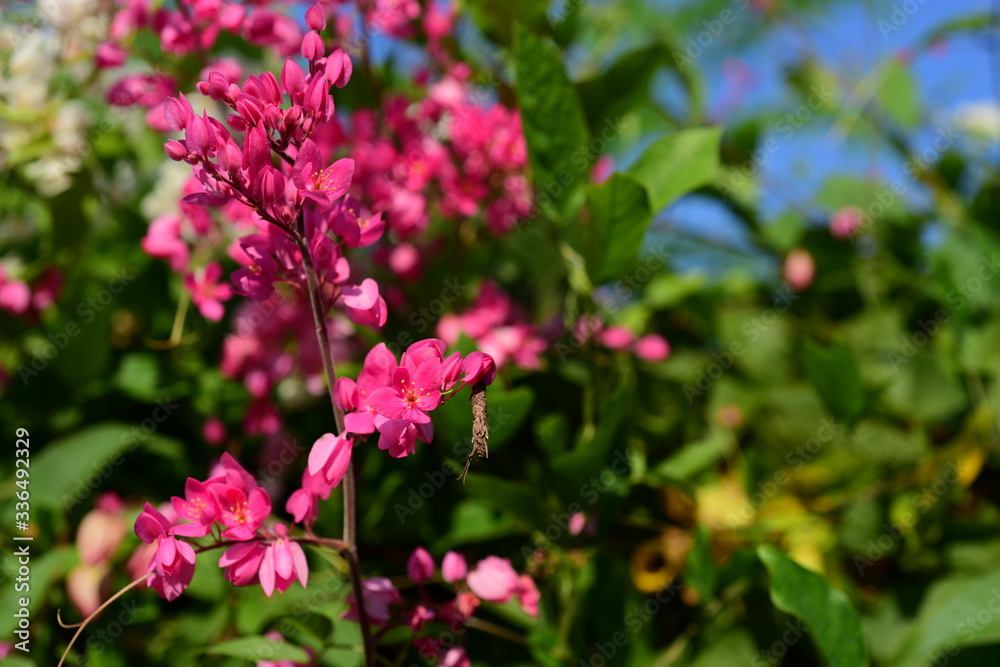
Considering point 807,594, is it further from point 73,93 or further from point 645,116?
point 73,93

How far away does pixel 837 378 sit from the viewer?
78 cm

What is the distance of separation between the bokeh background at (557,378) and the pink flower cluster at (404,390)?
0.53 ft

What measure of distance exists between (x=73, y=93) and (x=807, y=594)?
987 mm

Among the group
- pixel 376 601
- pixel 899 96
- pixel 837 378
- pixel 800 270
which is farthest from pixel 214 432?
pixel 899 96

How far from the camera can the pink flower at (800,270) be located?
1.04m

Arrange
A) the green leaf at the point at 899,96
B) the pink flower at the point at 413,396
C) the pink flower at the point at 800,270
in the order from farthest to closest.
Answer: the green leaf at the point at 899,96
the pink flower at the point at 800,270
the pink flower at the point at 413,396

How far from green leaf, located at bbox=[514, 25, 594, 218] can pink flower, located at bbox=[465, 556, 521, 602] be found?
0.31 metres

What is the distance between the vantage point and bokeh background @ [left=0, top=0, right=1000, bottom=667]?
66 centimetres

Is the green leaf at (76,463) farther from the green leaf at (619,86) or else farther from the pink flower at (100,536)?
the green leaf at (619,86)

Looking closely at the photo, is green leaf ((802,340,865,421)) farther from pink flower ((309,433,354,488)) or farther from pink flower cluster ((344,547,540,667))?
pink flower ((309,433,354,488))

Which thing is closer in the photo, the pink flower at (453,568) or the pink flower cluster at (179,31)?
the pink flower at (453,568)

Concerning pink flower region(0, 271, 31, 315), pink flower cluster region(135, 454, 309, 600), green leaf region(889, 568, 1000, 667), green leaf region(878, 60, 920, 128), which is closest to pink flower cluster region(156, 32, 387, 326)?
pink flower cluster region(135, 454, 309, 600)

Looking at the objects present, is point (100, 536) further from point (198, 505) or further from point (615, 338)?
point (615, 338)

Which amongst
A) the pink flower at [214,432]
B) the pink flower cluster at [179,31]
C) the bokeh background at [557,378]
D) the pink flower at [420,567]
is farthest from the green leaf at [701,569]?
the pink flower cluster at [179,31]
